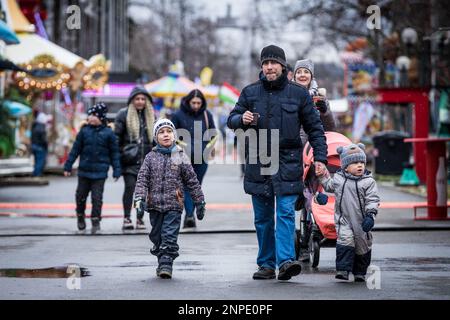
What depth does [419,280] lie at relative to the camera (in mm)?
10219

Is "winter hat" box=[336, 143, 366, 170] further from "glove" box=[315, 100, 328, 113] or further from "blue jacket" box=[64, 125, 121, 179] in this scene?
"blue jacket" box=[64, 125, 121, 179]

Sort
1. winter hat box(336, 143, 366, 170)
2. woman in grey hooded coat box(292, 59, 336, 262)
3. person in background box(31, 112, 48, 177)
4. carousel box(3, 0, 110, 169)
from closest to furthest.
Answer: winter hat box(336, 143, 366, 170)
woman in grey hooded coat box(292, 59, 336, 262)
person in background box(31, 112, 48, 177)
carousel box(3, 0, 110, 169)

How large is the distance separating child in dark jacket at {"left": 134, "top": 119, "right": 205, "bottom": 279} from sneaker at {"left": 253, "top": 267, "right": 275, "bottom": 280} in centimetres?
73

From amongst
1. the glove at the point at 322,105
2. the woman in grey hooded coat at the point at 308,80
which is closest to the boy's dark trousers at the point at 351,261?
the woman in grey hooded coat at the point at 308,80

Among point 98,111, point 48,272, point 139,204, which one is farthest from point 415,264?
point 98,111

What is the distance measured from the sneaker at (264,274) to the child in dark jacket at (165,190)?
0.73m

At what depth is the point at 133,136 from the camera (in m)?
16.2

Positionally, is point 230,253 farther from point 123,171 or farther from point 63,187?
point 63,187

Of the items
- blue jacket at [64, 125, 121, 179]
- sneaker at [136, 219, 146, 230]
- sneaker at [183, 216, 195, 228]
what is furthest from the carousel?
sneaker at [183, 216, 195, 228]

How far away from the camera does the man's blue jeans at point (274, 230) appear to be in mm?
10383

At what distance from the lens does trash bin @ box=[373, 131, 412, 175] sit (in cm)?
3244

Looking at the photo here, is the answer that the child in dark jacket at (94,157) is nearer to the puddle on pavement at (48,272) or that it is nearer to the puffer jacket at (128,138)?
the puffer jacket at (128,138)
